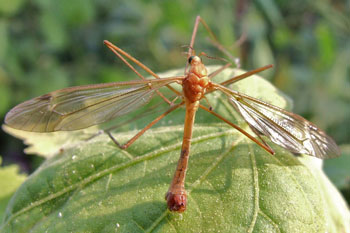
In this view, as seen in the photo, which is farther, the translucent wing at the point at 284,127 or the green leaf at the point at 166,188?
the translucent wing at the point at 284,127

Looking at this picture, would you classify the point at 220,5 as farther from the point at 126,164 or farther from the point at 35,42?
the point at 126,164

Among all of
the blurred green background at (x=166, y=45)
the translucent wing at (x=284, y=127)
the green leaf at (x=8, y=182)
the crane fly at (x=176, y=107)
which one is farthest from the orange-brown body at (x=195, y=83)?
the blurred green background at (x=166, y=45)

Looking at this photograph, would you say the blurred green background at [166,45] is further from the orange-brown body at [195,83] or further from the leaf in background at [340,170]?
the orange-brown body at [195,83]

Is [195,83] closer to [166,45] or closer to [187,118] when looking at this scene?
[187,118]

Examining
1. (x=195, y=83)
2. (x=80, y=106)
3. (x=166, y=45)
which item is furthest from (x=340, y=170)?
(x=166, y=45)

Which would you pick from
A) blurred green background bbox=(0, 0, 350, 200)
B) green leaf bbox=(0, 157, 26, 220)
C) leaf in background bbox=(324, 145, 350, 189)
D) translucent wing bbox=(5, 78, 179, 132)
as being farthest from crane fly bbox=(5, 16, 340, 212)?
blurred green background bbox=(0, 0, 350, 200)

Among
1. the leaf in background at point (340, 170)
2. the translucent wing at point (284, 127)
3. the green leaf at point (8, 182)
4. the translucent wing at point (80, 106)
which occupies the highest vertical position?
the translucent wing at point (284, 127)

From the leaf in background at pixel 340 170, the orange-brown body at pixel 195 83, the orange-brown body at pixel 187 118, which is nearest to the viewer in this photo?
the orange-brown body at pixel 187 118

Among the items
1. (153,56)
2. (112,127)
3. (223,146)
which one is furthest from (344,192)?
(153,56)
